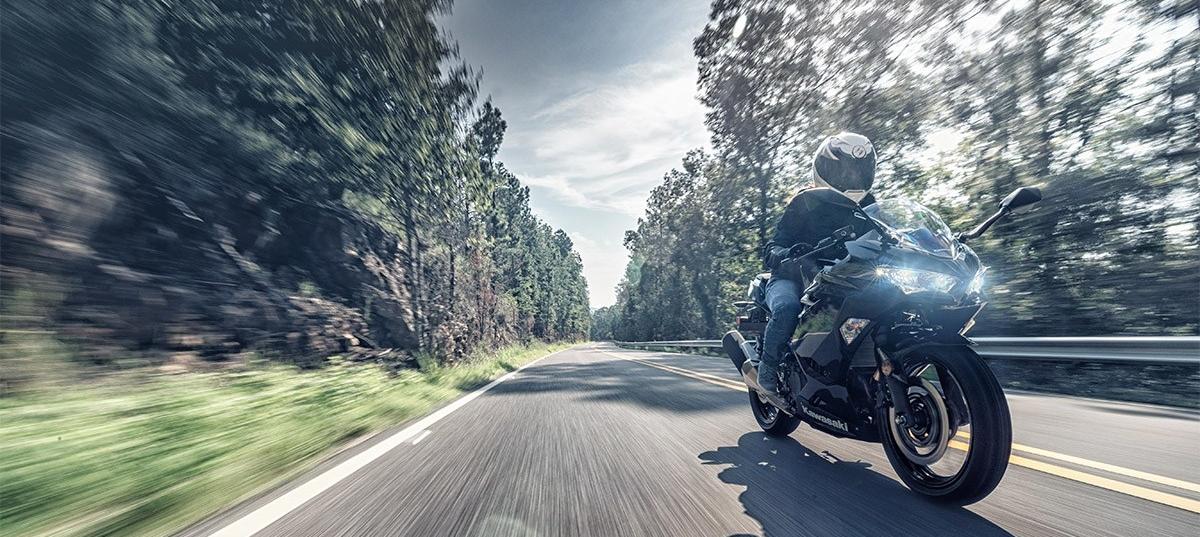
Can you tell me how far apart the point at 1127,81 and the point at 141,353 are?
52.6ft

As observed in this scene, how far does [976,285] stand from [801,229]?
1.02m

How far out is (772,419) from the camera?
12.4ft

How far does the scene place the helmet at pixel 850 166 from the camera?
3.04m

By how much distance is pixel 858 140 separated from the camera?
10.2 ft

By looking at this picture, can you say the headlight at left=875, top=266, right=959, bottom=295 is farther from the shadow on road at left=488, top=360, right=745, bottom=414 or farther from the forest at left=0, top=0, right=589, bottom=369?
the forest at left=0, top=0, right=589, bottom=369

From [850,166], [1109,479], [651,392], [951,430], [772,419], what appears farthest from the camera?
[651,392]

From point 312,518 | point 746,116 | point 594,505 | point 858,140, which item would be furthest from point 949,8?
point 312,518

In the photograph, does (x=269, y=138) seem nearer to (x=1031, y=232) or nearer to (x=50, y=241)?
(x=50, y=241)

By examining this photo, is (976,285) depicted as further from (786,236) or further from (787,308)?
(786,236)

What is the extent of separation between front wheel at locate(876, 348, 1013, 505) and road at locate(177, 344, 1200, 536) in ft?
0.37

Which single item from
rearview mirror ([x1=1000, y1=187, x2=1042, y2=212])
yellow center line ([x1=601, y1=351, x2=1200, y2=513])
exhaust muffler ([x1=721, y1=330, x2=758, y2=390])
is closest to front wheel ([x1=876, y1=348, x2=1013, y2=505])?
yellow center line ([x1=601, y1=351, x2=1200, y2=513])

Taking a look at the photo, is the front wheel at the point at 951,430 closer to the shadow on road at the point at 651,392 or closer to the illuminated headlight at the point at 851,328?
the illuminated headlight at the point at 851,328

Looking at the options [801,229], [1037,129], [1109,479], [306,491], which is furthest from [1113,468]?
[1037,129]

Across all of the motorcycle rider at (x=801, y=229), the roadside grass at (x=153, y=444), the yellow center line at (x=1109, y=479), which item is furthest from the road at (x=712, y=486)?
the motorcycle rider at (x=801, y=229)
